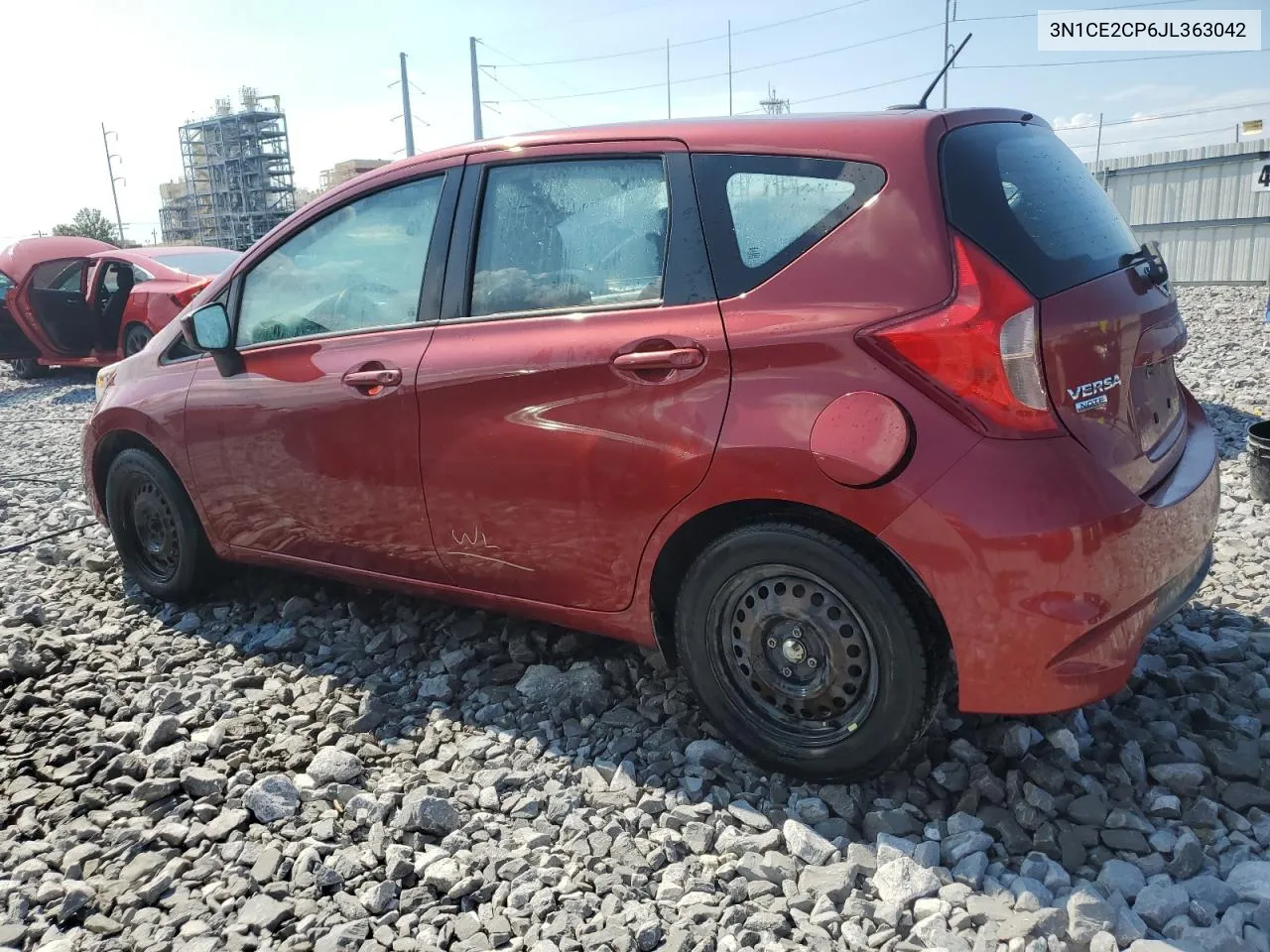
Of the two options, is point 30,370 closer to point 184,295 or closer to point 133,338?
point 133,338

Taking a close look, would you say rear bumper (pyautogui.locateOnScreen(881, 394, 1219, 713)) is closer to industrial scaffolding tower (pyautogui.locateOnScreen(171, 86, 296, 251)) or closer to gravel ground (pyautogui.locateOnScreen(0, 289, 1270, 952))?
gravel ground (pyautogui.locateOnScreen(0, 289, 1270, 952))

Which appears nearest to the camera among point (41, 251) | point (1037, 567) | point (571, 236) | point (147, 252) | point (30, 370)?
point (1037, 567)

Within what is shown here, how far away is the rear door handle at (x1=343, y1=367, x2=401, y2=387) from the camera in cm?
336

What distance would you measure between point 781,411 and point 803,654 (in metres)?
0.69

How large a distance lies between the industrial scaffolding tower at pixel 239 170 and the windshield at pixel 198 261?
91147mm

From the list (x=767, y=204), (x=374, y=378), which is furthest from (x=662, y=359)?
(x=374, y=378)

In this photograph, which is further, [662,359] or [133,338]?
[133,338]

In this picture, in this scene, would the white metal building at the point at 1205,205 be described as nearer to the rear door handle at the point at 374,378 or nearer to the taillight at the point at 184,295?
the taillight at the point at 184,295

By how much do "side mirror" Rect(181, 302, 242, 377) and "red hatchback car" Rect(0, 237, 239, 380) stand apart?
7969 millimetres

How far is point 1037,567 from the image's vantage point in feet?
7.66

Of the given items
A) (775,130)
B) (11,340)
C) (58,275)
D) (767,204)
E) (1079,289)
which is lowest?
(11,340)

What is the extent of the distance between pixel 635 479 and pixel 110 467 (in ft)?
9.82

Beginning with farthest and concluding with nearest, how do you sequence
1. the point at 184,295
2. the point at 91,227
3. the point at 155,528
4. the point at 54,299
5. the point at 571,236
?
the point at 91,227, the point at 54,299, the point at 184,295, the point at 155,528, the point at 571,236

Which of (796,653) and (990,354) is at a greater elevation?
(990,354)
